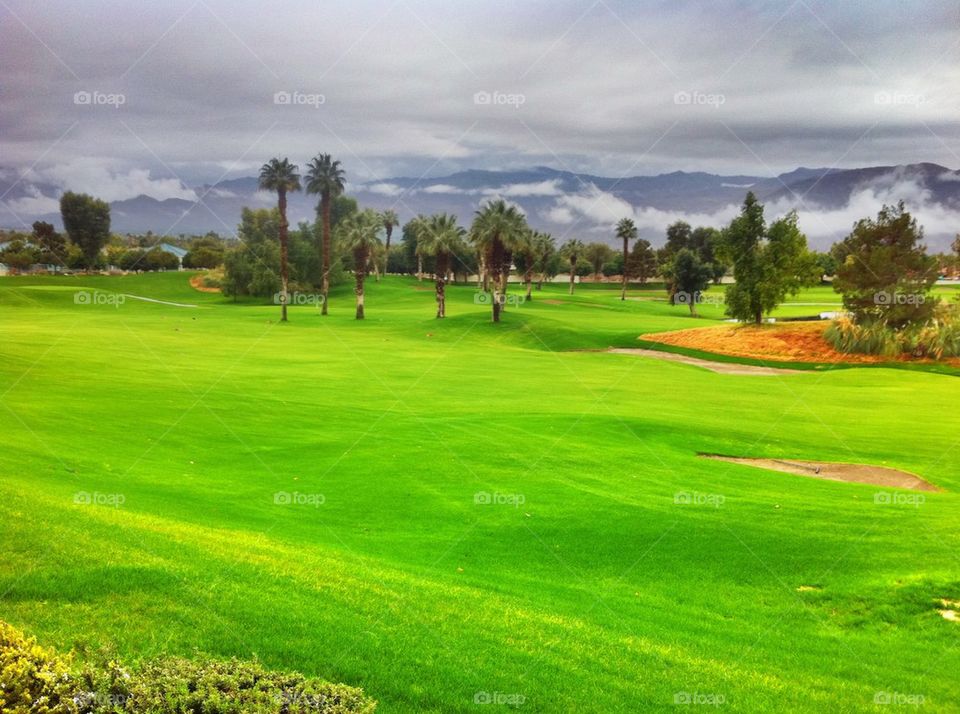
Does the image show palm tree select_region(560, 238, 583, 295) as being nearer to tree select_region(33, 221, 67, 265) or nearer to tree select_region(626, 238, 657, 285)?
tree select_region(626, 238, 657, 285)

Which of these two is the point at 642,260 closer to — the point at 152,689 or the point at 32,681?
the point at 152,689

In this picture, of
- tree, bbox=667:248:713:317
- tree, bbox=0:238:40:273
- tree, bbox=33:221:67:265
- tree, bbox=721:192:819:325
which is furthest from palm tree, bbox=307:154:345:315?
tree, bbox=721:192:819:325

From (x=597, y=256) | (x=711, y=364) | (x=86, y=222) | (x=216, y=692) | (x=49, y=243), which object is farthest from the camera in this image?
(x=597, y=256)

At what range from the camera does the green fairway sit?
7.72 meters

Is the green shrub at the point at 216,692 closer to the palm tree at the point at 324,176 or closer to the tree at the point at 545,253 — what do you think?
the palm tree at the point at 324,176

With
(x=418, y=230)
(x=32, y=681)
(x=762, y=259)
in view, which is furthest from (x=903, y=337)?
(x=418, y=230)

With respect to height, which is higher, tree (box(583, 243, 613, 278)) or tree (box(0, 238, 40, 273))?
tree (box(583, 243, 613, 278))

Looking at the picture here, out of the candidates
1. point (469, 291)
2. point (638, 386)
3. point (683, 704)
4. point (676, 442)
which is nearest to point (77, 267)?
point (469, 291)

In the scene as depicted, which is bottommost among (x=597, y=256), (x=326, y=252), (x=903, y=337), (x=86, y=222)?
(x=903, y=337)

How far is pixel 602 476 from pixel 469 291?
101724mm

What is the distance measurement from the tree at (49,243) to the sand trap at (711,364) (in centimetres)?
7896

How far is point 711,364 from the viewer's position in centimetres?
5072

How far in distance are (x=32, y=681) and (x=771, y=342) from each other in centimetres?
5516

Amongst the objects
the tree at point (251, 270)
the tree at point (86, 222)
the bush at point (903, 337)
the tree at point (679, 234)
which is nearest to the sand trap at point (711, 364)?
the bush at point (903, 337)
